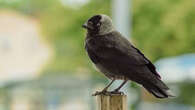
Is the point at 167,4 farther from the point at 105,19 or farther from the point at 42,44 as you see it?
the point at 42,44

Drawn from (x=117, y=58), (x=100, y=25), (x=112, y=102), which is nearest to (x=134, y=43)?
(x=100, y=25)

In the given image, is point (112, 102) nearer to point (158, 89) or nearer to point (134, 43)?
point (158, 89)

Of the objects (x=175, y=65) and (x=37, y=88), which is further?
(x=175, y=65)

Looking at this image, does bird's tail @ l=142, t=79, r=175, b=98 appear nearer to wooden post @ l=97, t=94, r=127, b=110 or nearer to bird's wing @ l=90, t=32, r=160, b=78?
bird's wing @ l=90, t=32, r=160, b=78

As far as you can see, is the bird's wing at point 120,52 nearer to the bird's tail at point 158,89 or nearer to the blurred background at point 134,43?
the bird's tail at point 158,89

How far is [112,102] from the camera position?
6.90 meters

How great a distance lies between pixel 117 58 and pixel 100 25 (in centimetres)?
38

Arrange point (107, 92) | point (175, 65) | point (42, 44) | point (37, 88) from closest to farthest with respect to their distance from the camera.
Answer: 1. point (107, 92)
2. point (37, 88)
3. point (175, 65)
4. point (42, 44)

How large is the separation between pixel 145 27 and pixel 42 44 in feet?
111

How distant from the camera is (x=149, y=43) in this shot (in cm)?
2933

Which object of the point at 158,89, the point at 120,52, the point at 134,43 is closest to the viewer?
the point at 158,89

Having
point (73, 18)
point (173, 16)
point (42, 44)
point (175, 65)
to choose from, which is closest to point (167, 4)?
point (173, 16)

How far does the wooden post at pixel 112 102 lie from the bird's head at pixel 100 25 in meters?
0.67

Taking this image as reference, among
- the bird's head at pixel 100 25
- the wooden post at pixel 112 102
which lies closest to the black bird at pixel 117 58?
the bird's head at pixel 100 25
